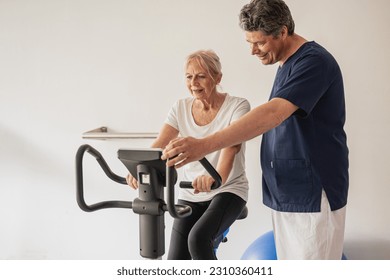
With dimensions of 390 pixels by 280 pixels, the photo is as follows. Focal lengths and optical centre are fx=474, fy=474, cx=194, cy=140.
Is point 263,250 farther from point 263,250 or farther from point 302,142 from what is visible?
point 302,142

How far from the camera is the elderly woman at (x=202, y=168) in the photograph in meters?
1.90

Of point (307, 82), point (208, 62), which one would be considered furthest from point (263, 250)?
point (307, 82)

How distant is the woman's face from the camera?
6.88 ft

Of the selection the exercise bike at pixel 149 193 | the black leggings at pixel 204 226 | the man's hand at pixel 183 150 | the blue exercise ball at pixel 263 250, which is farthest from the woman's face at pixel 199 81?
the blue exercise ball at pixel 263 250

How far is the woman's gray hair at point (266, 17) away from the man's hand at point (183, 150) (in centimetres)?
53

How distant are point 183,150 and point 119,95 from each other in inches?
69.7

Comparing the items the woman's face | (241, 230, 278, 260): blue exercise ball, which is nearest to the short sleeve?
the woman's face

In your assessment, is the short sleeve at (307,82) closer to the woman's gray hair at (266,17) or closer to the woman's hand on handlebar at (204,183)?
the woman's gray hair at (266,17)

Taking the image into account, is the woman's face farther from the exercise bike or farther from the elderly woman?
the exercise bike

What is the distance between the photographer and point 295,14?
274 centimetres

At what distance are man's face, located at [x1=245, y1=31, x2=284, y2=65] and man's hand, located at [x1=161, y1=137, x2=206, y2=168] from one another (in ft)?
1.73

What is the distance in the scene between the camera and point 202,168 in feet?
6.85
